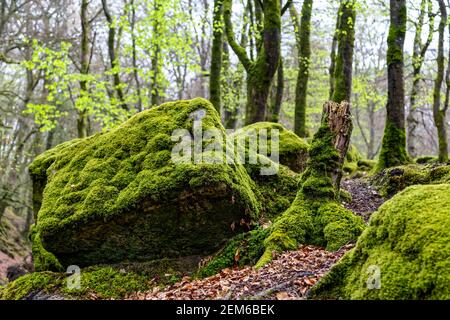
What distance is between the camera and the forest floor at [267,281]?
13.3ft

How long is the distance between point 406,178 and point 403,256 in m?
5.45

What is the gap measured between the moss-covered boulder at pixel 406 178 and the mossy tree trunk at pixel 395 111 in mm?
1298

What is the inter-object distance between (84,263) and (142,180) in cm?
164

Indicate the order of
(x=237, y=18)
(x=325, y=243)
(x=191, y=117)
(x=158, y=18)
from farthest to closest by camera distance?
(x=237, y=18) → (x=158, y=18) → (x=191, y=117) → (x=325, y=243)

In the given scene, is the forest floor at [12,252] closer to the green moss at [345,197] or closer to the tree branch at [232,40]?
the tree branch at [232,40]

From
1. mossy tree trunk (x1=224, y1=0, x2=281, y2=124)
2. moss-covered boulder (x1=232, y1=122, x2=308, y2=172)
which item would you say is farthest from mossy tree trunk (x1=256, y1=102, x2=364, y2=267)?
mossy tree trunk (x1=224, y1=0, x2=281, y2=124)

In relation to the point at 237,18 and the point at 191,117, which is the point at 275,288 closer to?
the point at 191,117

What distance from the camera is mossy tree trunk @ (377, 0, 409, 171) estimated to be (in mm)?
10516

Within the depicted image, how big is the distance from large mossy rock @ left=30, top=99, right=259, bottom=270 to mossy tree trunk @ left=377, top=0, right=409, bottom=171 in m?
5.64

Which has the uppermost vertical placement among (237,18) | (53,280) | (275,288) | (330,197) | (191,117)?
(237,18)

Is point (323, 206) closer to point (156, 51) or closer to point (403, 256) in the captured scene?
point (403, 256)

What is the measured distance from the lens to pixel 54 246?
6195 millimetres
